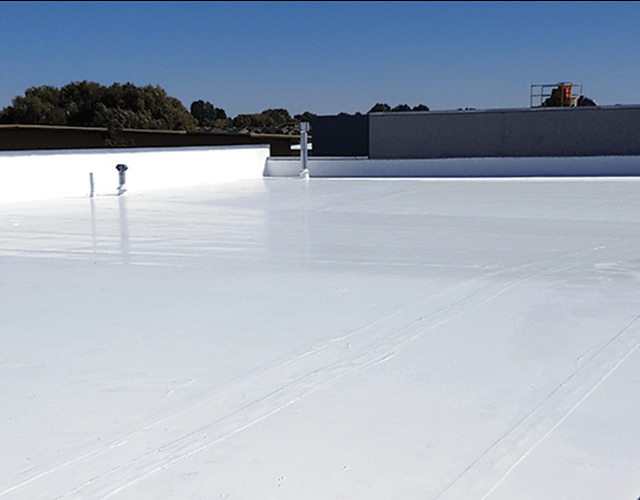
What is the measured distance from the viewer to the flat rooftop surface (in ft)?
12.7

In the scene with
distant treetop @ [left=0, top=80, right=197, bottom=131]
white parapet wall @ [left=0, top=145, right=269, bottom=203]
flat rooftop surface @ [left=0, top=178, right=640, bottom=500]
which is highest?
distant treetop @ [left=0, top=80, right=197, bottom=131]

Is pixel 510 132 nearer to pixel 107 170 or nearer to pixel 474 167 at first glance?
pixel 474 167

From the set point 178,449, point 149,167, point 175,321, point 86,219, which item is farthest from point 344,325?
point 149,167

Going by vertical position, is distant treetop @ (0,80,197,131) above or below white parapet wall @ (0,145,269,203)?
above

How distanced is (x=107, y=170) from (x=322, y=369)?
18.2 metres

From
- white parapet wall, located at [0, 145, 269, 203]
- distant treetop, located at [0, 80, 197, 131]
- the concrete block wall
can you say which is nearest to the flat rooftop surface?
white parapet wall, located at [0, 145, 269, 203]

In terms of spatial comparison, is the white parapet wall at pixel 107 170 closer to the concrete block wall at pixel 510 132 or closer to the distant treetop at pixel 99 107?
the concrete block wall at pixel 510 132

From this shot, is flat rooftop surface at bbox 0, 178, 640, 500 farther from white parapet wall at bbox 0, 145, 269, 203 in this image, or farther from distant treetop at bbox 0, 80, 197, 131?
distant treetop at bbox 0, 80, 197, 131

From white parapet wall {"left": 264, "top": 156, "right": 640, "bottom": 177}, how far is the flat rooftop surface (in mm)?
17534

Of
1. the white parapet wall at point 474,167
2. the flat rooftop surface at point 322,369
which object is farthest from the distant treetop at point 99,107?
the flat rooftop surface at point 322,369

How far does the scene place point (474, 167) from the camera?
95.6ft

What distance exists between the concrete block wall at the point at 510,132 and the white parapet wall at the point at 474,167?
155 inches

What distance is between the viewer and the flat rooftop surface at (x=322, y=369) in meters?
3.86

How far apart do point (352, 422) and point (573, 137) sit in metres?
30.4
